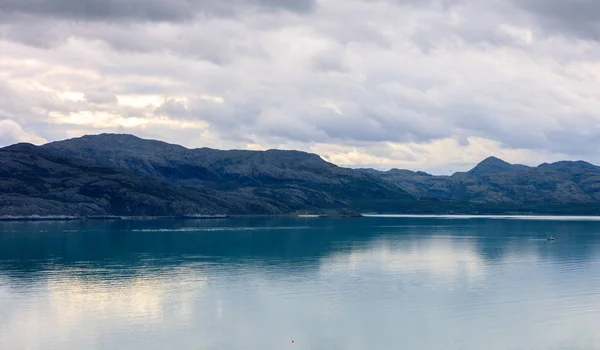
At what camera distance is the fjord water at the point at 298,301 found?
233ft

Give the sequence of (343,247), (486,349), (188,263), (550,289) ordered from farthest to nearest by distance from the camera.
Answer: (343,247)
(188,263)
(550,289)
(486,349)

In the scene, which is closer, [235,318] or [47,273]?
[235,318]

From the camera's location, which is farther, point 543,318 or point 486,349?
point 543,318

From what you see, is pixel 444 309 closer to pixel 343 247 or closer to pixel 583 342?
pixel 583 342

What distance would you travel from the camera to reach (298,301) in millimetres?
93500

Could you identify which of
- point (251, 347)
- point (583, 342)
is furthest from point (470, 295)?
point (251, 347)

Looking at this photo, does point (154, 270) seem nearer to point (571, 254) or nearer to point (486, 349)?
point (486, 349)

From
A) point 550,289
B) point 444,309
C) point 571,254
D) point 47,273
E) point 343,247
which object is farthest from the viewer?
point 343,247

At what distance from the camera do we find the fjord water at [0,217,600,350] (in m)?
70.9

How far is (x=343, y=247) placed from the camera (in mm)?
188375

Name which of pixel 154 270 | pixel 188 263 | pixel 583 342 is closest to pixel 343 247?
pixel 188 263

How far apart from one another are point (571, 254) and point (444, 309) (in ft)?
312

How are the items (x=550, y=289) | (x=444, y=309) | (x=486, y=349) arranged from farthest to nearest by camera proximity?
(x=550, y=289) < (x=444, y=309) < (x=486, y=349)

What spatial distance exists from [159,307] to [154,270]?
144 ft
